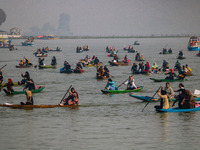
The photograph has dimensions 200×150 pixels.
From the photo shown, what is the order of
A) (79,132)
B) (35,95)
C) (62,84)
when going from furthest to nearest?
(62,84) → (35,95) → (79,132)

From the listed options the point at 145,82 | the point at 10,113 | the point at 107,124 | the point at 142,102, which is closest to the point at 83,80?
the point at 145,82

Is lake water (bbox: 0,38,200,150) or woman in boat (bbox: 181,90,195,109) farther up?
woman in boat (bbox: 181,90,195,109)

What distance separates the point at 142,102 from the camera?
3247 centimetres

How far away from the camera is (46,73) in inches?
2224

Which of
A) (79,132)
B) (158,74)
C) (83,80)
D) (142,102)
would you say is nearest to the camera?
(79,132)

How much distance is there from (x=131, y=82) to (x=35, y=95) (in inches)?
352

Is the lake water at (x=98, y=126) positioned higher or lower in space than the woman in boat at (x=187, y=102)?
lower

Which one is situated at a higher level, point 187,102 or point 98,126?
point 187,102

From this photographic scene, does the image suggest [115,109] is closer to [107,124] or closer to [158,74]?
[107,124]

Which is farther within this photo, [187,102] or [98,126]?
[187,102]

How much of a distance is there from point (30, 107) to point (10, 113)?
159 cm

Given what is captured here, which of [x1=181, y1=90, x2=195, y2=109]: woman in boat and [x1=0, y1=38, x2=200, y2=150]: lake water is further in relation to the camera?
[x1=181, y1=90, x2=195, y2=109]: woman in boat

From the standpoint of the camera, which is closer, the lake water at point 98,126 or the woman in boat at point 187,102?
the lake water at point 98,126

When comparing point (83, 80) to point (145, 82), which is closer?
point (145, 82)
